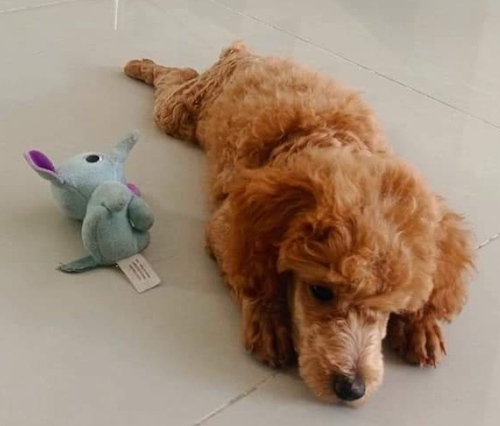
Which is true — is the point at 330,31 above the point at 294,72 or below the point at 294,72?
below

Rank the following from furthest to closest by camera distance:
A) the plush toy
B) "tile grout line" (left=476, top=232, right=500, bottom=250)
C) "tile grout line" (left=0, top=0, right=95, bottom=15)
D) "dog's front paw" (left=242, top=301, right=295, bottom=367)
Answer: "tile grout line" (left=0, top=0, right=95, bottom=15) < "tile grout line" (left=476, top=232, right=500, bottom=250) < the plush toy < "dog's front paw" (left=242, top=301, right=295, bottom=367)

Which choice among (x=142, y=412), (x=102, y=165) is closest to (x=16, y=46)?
(x=102, y=165)

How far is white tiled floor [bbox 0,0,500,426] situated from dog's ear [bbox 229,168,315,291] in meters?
0.21

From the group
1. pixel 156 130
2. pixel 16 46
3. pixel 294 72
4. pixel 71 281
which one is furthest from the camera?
pixel 16 46

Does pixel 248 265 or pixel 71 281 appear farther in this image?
pixel 71 281

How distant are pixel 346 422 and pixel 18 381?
692 millimetres

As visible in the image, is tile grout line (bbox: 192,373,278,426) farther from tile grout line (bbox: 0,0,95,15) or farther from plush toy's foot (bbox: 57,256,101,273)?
tile grout line (bbox: 0,0,95,15)

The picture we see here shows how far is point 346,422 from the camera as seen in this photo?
5.68ft

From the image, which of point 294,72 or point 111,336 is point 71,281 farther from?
point 294,72

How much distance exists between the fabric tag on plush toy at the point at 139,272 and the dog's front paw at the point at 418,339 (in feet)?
1.95

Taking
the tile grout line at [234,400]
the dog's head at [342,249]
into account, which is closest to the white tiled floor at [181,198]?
the tile grout line at [234,400]

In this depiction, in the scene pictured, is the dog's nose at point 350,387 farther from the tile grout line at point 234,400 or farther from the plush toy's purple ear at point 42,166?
the plush toy's purple ear at point 42,166

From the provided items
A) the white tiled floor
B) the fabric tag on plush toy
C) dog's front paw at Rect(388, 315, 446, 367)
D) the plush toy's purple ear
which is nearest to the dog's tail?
the white tiled floor

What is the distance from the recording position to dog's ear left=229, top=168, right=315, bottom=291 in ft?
5.63
